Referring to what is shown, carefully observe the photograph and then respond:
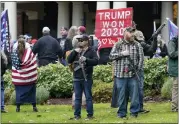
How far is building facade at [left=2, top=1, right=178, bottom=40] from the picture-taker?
1195 inches

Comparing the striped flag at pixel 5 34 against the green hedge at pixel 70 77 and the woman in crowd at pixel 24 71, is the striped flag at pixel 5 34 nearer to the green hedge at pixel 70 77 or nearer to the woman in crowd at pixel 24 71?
the green hedge at pixel 70 77

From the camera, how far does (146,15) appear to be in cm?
3222

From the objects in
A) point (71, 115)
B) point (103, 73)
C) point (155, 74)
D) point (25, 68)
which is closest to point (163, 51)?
point (155, 74)

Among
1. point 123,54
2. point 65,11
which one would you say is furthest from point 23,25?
point 123,54

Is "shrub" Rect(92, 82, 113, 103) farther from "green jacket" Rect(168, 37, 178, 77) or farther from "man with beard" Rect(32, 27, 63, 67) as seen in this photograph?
"green jacket" Rect(168, 37, 178, 77)

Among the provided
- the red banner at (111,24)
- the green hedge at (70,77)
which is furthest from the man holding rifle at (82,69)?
the green hedge at (70,77)

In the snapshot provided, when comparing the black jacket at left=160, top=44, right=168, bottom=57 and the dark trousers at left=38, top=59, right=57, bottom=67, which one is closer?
the dark trousers at left=38, top=59, right=57, bottom=67

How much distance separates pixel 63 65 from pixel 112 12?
195 cm

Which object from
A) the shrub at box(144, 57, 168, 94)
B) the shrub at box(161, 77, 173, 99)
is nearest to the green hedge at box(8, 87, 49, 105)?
the shrub at box(144, 57, 168, 94)

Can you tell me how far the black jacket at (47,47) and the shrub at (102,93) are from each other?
152 centimetres

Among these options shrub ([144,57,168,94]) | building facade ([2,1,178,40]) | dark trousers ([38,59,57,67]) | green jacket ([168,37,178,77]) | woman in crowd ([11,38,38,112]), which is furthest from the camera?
building facade ([2,1,178,40])

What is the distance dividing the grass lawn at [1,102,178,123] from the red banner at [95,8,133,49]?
2157 mm

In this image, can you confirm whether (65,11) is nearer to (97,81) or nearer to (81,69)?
(97,81)

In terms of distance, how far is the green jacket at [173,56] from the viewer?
40.2 feet
